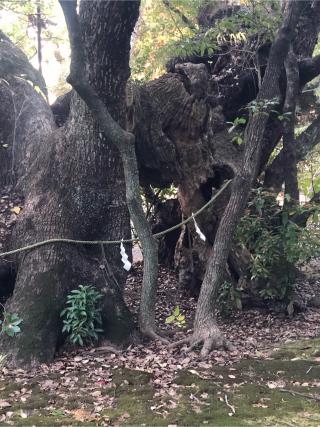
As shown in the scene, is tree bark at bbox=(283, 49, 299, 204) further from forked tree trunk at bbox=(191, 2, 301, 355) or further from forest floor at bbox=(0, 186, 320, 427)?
forest floor at bbox=(0, 186, 320, 427)

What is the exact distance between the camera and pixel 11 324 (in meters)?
5.05

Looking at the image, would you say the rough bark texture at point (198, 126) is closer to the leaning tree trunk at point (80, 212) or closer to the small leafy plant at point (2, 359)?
the leaning tree trunk at point (80, 212)

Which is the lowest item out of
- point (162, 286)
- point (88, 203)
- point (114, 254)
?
point (162, 286)

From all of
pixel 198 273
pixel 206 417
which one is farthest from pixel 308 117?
pixel 206 417

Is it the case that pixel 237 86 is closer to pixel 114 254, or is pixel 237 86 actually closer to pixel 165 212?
pixel 165 212

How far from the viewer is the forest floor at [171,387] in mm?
3805

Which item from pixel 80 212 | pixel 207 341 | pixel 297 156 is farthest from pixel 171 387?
pixel 297 156

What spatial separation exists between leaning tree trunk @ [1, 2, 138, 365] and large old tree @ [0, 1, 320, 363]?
0.01 m

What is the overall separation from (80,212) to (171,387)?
255cm

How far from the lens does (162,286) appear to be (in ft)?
29.1

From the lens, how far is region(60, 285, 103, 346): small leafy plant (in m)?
5.33

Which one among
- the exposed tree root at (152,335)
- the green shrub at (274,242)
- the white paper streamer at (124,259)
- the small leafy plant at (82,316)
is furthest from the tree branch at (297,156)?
the small leafy plant at (82,316)

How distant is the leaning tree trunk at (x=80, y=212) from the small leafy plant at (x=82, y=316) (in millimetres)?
108

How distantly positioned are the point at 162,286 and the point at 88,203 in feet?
11.0
